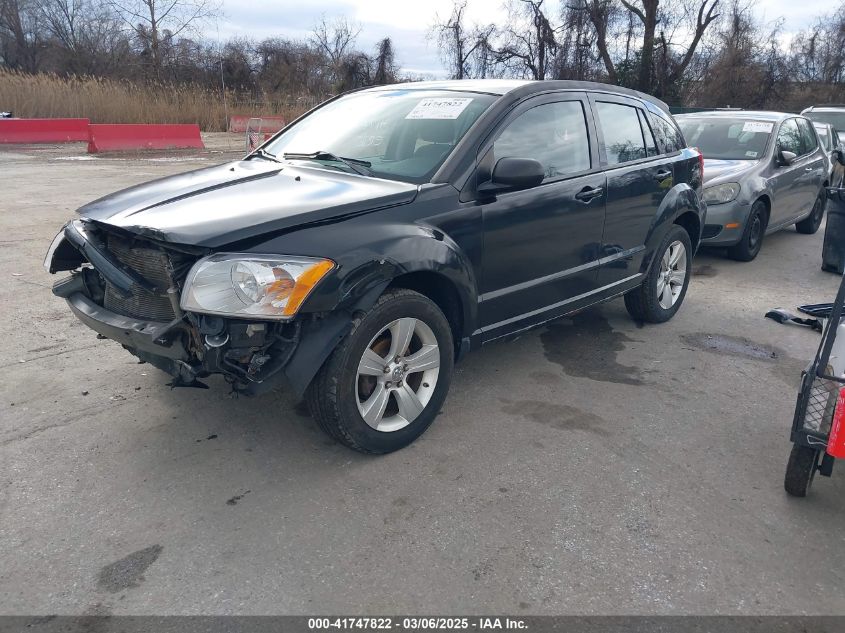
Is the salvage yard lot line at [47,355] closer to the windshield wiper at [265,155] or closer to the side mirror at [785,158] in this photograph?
the windshield wiper at [265,155]

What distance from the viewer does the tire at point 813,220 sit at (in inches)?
403

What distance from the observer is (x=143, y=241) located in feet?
10.3

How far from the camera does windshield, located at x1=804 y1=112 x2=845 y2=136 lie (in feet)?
51.5

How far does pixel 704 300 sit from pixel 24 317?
6.01 meters

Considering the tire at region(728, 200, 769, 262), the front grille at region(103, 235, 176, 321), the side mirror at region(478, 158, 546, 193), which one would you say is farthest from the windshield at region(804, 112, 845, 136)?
the front grille at region(103, 235, 176, 321)

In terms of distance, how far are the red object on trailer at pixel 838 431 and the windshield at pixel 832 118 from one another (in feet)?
51.7

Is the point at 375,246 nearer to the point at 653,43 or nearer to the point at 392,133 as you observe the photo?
the point at 392,133

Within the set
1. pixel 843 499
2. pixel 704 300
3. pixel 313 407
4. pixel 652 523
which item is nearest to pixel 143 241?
pixel 313 407

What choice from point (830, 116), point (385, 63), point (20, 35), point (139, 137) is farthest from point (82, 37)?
point (830, 116)

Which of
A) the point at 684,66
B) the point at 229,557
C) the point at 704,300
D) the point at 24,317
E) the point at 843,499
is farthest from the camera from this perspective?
the point at 684,66

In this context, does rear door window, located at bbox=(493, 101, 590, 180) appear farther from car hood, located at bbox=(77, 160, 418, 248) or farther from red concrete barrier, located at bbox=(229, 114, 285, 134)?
red concrete barrier, located at bbox=(229, 114, 285, 134)

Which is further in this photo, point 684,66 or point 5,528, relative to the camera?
point 684,66

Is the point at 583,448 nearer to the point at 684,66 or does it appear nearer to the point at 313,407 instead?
A: the point at 313,407

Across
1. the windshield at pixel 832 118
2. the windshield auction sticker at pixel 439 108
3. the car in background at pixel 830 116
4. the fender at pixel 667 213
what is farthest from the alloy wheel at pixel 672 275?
the windshield at pixel 832 118
